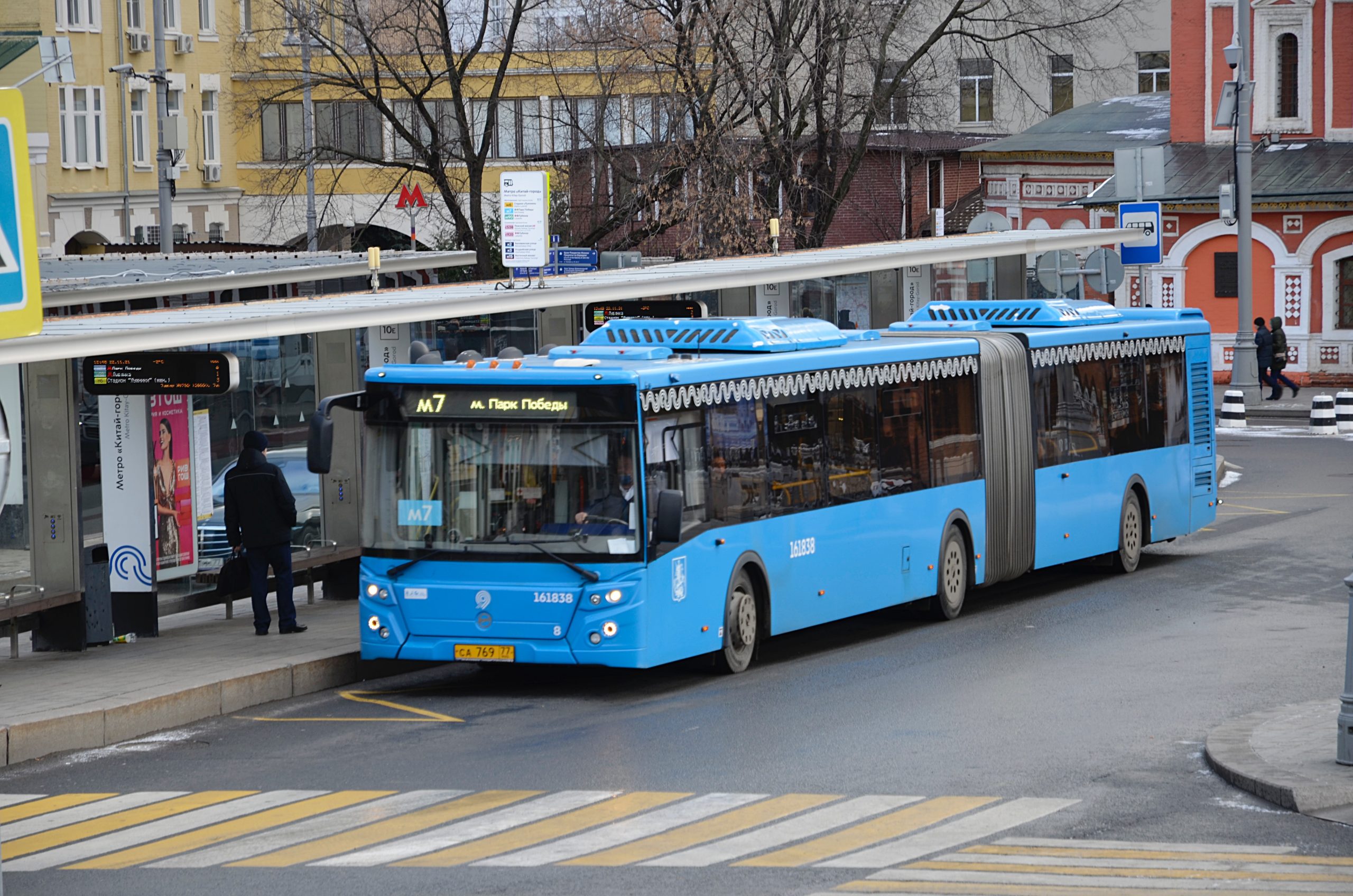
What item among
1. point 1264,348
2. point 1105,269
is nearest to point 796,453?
point 1105,269

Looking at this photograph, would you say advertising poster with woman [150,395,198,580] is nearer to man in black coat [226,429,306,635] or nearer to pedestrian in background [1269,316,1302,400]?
man in black coat [226,429,306,635]

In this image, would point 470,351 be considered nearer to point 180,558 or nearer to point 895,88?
point 180,558

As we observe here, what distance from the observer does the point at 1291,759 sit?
37.6ft

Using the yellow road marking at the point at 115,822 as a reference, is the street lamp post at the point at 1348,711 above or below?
above

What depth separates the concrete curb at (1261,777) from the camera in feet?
34.6

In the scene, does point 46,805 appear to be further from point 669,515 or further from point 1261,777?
point 1261,777

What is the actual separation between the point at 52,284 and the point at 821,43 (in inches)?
684

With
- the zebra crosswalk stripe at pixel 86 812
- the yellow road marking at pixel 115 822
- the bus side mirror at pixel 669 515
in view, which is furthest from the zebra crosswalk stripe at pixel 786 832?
the bus side mirror at pixel 669 515

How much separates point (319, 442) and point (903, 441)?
572 centimetres

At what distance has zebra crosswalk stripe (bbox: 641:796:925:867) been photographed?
31.4 feet

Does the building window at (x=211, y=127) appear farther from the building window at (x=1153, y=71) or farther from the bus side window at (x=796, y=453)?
the bus side window at (x=796, y=453)

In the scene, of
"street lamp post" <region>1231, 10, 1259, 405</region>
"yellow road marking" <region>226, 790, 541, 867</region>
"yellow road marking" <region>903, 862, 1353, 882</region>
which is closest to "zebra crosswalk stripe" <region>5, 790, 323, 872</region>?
"yellow road marking" <region>226, 790, 541, 867</region>

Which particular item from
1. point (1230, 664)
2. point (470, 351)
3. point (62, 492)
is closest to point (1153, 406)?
point (1230, 664)

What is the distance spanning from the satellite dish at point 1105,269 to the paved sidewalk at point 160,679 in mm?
15823
